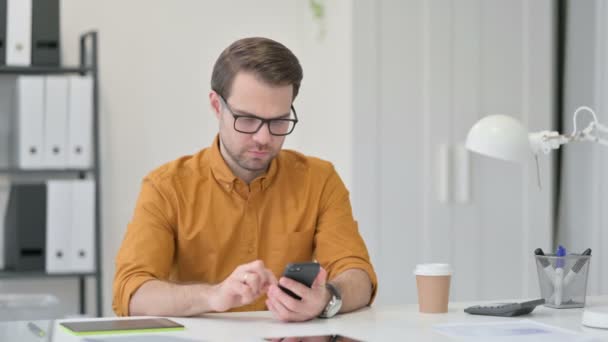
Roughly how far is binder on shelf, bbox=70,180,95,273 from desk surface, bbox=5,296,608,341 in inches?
65.6

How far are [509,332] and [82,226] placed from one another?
6.98 feet

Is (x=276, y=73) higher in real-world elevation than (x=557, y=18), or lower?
lower

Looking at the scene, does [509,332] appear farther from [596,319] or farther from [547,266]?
[547,266]

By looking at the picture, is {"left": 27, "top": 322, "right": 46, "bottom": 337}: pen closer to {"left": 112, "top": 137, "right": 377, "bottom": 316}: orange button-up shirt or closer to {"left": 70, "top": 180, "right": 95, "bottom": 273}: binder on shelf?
{"left": 112, "top": 137, "right": 377, "bottom": 316}: orange button-up shirt

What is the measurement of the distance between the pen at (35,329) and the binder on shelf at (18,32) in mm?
1883

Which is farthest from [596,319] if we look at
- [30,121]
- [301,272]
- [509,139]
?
[30,121]

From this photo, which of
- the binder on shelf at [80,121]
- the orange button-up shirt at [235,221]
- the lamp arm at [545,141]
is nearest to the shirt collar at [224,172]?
the orange button-up shirt at [235,221]

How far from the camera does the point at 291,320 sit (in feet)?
6.38

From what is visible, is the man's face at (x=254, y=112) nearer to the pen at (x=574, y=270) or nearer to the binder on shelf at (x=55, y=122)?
the pen at (x=574, y=270)

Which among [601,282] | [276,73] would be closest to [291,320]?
[276,73]

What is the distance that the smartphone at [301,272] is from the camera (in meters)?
1.92

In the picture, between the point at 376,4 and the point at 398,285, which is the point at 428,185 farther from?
the point at 376,4

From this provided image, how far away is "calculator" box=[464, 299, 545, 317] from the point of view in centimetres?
204

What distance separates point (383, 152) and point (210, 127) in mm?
793
